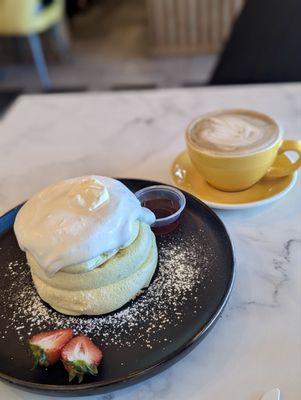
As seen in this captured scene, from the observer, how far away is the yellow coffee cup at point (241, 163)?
0.79 metres

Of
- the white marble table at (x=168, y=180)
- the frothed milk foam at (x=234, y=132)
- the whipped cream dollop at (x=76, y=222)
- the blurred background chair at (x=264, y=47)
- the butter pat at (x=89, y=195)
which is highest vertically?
the butter pat at (x=89, y=195)

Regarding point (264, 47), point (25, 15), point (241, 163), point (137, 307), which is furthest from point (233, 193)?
point (25, 15)

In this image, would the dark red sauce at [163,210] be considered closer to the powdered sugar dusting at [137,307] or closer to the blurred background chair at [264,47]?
the powdered sugar dusting at [137,307]

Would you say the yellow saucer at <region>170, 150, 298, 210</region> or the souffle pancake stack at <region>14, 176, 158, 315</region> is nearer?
the souffle pancake stack at <region>14, 176, 158, 315</region>

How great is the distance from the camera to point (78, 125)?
1179 millimetres

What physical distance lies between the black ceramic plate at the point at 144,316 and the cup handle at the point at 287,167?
A: 0.17m

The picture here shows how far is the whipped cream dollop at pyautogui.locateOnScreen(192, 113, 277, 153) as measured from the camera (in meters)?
0.81

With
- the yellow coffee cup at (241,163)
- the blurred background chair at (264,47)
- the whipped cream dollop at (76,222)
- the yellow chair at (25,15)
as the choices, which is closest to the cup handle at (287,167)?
the yellow coffee cup at (241,163)

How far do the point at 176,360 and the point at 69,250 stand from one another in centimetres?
18

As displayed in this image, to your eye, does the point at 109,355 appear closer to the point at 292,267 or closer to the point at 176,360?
the point at 176,360

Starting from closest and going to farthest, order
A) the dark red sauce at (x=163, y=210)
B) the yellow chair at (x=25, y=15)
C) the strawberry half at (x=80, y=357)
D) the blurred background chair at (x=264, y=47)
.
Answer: the strawberry half at (x=80, y=357), the dark red sauce at (x=163, y=210), the blurred background chair at (x=264, y=47), the yellow chair at (x=25, y=15)

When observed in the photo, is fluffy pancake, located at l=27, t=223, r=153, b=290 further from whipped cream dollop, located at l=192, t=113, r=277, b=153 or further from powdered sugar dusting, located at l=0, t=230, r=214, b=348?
whipped cream dollop, located at l=192, t=113, r=277, b=153

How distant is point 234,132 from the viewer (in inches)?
33.1

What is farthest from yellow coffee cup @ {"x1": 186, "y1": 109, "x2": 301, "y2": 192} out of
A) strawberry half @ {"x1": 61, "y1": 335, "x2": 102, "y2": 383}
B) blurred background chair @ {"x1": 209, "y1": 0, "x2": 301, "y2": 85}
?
blurred background chair @ {"x1": 209, "y1": 0, "x2": 301, "y2": 85}
